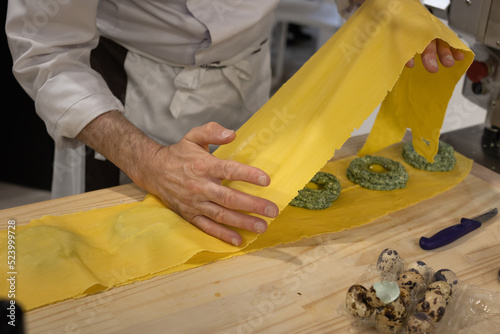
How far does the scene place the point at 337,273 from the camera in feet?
3.39

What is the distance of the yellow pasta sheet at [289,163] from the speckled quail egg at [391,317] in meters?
0.30

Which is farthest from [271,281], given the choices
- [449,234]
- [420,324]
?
[449,234]

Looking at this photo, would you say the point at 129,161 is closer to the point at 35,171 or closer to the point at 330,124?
the point at 330,124

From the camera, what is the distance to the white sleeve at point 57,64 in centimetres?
128

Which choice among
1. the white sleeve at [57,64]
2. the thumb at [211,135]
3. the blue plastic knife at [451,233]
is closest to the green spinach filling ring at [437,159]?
the blue plastic knife at [451,233]

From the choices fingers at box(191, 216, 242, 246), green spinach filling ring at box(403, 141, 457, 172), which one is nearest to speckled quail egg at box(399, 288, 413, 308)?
fingers at box(191, 216, 242, 246)

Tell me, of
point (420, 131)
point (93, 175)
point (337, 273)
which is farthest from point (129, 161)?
point (420, 131)

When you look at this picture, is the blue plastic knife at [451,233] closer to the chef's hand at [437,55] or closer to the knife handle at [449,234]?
the knife handle at [449,234]

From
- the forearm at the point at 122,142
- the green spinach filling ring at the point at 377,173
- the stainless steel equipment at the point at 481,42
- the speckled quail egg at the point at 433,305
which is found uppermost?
the stainless steel equipment at the point at 481,42

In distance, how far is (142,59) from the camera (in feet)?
5.01

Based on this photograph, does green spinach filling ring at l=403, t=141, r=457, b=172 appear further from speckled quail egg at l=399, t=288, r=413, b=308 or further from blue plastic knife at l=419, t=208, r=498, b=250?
speckled quail egg at l=399, t=288, r=413, b=308

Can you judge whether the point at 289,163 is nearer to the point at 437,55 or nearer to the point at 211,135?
the point at 211,135

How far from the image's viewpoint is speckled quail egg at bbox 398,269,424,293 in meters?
0.94

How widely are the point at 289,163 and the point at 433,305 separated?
1.35ft
